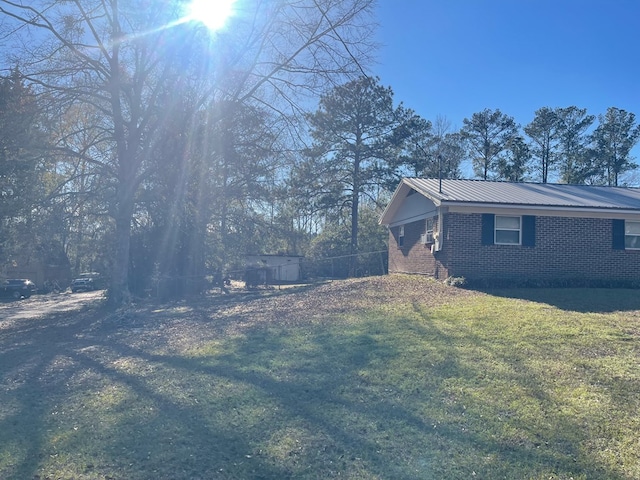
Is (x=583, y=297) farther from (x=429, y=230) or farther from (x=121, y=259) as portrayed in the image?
(x=121, y=259)

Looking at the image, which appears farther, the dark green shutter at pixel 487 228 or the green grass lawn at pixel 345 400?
the dark green shutter at pixel 487 228

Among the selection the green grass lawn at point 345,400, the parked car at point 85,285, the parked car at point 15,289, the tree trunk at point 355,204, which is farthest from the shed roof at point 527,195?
the parked car at point 85,285

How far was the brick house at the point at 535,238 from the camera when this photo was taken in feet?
51.1

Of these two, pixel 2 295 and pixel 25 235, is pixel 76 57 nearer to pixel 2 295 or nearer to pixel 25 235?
pixel 25 235

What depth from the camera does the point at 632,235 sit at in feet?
54.0

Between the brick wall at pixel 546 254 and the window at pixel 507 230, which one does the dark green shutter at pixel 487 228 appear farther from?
the window at pixel 507 230

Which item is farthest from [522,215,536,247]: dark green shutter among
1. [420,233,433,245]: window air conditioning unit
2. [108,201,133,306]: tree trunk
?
[108,201,133,306]: tree trunk

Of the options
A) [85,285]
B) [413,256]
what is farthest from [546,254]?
[85,285]

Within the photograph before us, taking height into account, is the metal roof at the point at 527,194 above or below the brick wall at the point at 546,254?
above

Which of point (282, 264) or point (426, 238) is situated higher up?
point (426, 238)

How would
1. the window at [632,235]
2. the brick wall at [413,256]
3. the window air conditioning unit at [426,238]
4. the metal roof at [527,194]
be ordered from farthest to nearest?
the window air conditioning unit at [426,238]
the brick wall at [413,256]
the window at [632,235]
the metal roof at [527,194]

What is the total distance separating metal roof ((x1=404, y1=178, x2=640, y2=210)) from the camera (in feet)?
51.0

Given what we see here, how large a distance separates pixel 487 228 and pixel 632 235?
493cm

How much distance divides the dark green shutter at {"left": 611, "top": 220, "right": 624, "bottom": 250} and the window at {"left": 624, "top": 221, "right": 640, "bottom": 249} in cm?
19
